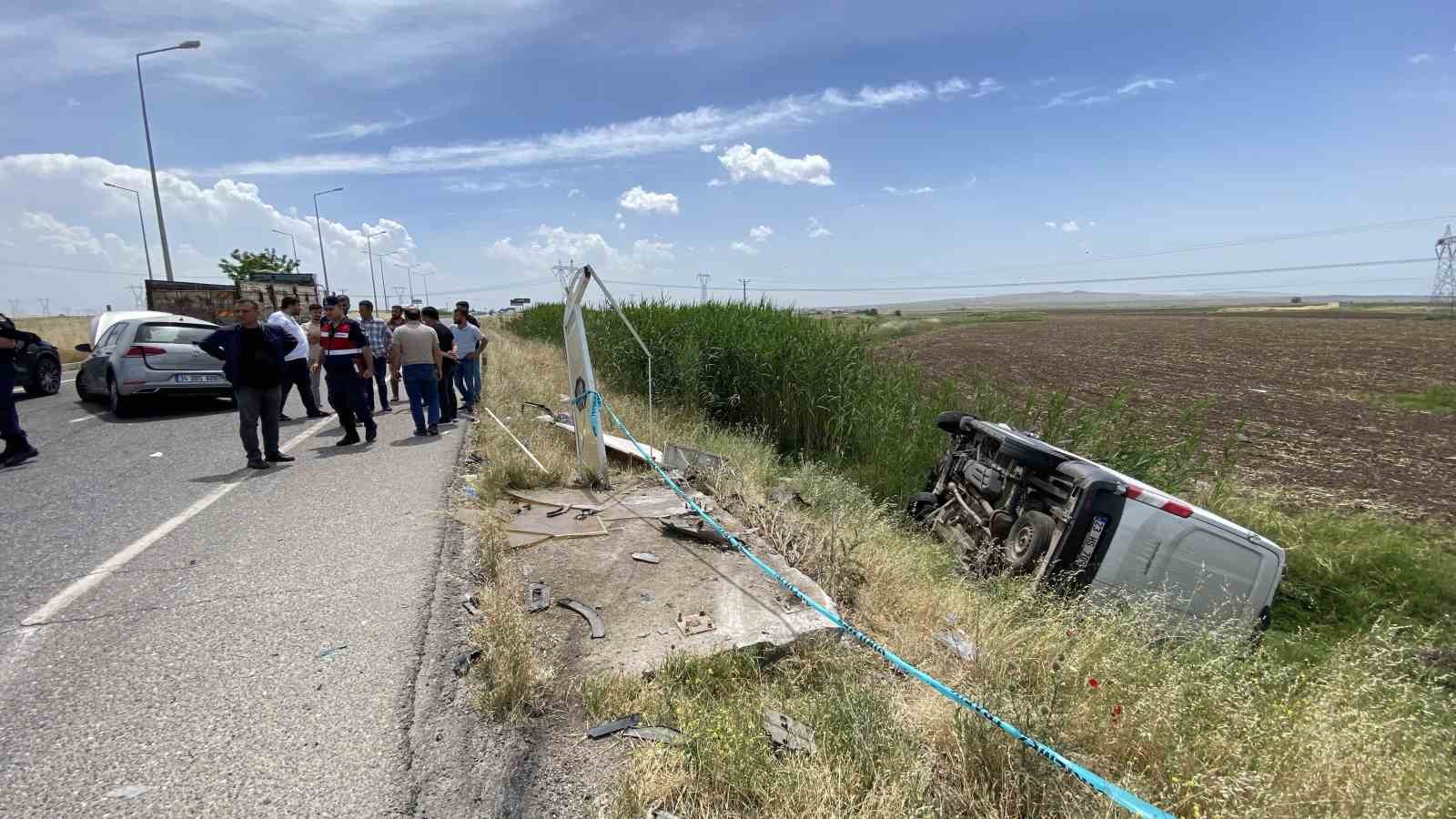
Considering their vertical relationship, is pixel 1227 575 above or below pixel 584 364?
below

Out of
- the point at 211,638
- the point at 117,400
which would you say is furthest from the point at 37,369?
the point at 211,638

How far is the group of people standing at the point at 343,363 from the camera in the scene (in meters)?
6.84

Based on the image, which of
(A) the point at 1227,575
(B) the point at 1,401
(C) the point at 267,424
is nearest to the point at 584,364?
(C) the point at 267,424

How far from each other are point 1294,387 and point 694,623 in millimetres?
22667

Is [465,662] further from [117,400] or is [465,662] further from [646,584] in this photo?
[117,400]

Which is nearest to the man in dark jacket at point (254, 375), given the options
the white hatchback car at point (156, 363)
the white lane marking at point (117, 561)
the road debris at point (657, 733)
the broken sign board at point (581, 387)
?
the white lane marking at point (117, 561)

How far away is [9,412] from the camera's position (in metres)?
6.97

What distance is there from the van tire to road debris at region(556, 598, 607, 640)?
11.8 ft

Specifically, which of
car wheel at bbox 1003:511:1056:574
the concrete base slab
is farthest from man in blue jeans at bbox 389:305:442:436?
car wheel at bbox 1003:511:1056:574

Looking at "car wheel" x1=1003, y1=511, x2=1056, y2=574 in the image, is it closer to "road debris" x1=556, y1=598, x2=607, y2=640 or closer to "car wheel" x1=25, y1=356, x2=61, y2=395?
"road debris" x1=556, y1=598, x2=607, y2=640

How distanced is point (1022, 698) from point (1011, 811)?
574mm

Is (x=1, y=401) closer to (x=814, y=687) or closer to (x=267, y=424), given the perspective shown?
(x=267, y=424)

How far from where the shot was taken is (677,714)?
266cm

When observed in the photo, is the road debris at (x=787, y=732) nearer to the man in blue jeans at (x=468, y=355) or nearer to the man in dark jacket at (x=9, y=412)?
the man in dark jacket at (x=9, y=412)
